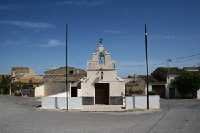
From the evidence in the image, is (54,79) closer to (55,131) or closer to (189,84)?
(189,84)

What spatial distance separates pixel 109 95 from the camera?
150 feet

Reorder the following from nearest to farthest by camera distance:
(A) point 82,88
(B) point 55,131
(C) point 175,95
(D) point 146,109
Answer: (B) point 55,131 < (D) point 146,109 < (A) point 82,88 < (C) point 175,95

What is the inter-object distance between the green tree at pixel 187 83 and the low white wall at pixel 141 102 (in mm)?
27864

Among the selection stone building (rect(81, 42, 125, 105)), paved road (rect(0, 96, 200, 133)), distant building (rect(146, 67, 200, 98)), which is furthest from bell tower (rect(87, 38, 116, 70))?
distant building (rect(146, 67, 200, 98))

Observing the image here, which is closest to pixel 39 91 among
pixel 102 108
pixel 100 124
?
pixel 102 108

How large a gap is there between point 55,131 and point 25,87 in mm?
56548

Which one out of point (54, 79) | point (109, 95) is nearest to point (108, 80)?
point (109, 95)

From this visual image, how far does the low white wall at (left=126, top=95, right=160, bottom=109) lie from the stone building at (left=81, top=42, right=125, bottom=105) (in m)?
4.38

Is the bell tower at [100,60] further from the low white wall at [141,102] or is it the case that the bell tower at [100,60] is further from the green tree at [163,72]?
the green tree at [163,72]

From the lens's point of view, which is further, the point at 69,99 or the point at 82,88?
the point at 82,88

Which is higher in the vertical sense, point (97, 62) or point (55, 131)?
point (97, 62)

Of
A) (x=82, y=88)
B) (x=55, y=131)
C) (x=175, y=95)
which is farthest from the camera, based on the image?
(x=175, y=95)

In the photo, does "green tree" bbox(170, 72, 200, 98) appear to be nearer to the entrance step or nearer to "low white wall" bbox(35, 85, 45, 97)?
"low white wall" bbox(35, 85, 45, 97)

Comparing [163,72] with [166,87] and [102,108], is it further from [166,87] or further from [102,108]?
[102,108]
